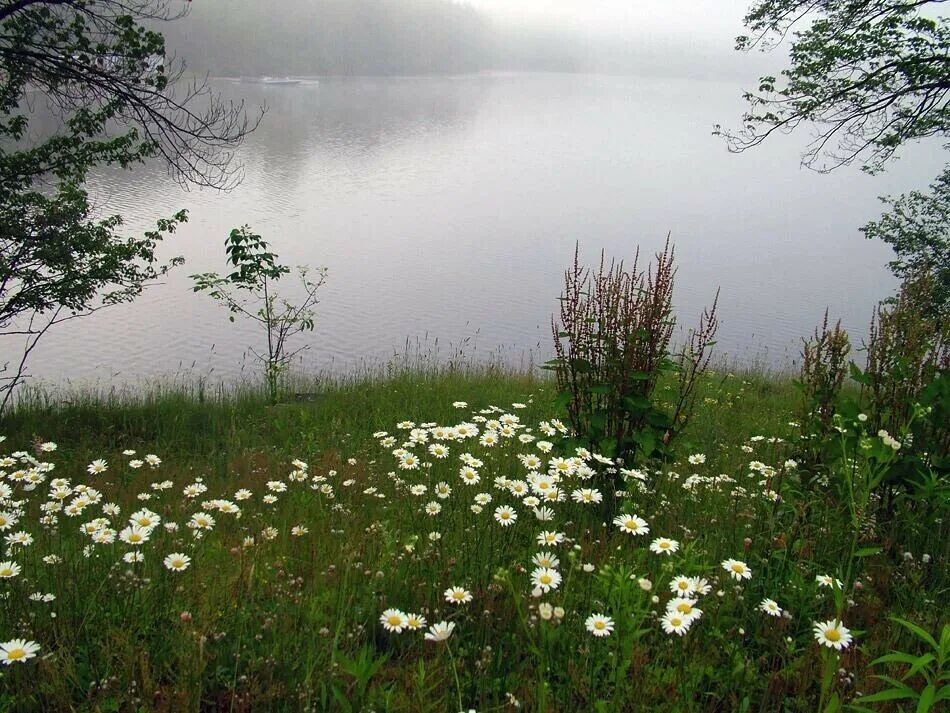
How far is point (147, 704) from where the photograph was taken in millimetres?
2281

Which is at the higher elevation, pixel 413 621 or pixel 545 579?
pixel 545 579

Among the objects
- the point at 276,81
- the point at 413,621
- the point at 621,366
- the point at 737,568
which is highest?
the point at 276,81

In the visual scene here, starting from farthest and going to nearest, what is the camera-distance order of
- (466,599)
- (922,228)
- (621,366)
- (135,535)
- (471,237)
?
(471,237) → (922,228) → (621,366) → (135,535) → (466,599)

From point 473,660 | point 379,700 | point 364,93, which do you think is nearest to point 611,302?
point 473,660

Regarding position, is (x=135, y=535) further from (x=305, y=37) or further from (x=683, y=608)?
(x=305, y=37)

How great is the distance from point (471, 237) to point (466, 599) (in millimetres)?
30223

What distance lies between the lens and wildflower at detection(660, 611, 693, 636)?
2295 millimetres

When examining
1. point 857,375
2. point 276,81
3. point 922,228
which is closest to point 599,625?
point 857,375

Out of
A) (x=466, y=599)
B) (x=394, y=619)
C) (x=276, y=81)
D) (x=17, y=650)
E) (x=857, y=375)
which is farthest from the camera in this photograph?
(x=276, y=81)

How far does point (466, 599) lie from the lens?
268cm

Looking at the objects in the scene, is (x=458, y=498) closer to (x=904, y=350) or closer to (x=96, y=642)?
(x=96, y=642)

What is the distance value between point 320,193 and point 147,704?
38635 millimetres

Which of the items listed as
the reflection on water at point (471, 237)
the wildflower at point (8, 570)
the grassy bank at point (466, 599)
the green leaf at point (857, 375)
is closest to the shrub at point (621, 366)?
the grassy bank at point (466, 599)

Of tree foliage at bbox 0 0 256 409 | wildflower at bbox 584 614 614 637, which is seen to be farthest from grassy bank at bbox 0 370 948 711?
tree foliage at bbox 0 0 256 409
